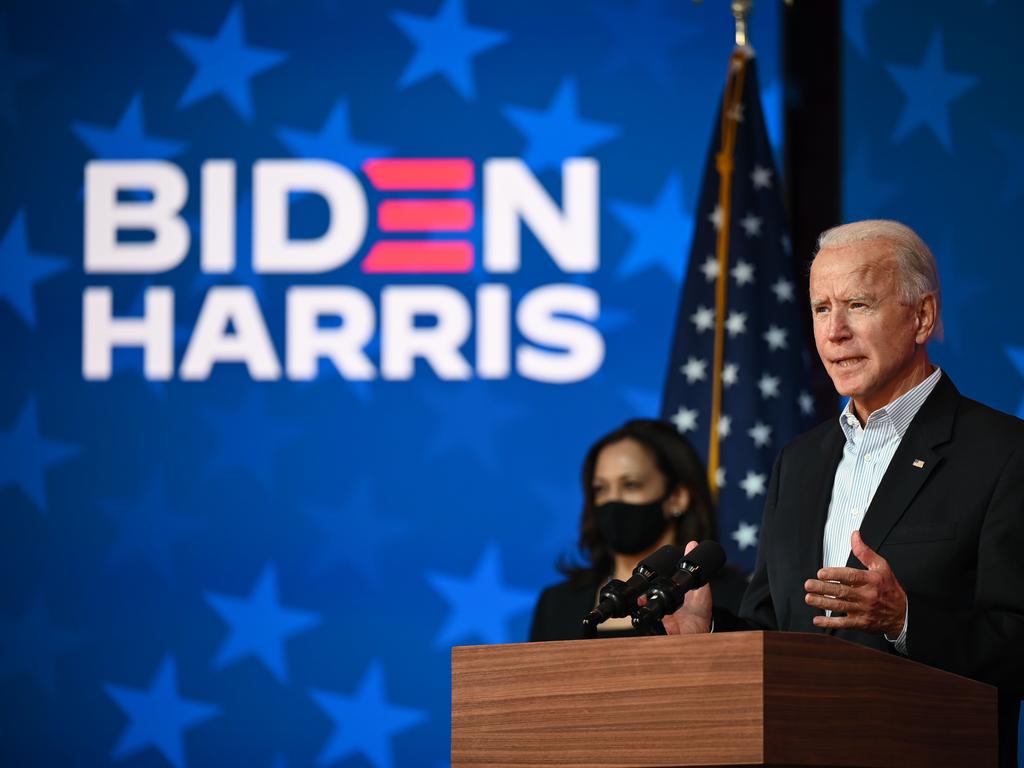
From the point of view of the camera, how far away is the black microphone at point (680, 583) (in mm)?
2115

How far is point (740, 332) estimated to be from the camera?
484 centimetres

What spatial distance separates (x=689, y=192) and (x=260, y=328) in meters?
1.64

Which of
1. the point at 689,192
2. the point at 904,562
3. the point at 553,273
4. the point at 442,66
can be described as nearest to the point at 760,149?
the point at 689,192

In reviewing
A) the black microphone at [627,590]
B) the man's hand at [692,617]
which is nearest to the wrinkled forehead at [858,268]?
the man's hand at [692,617]

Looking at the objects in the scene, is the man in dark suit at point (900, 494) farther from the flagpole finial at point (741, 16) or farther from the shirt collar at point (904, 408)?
the flagpole finial at point (741, 16)

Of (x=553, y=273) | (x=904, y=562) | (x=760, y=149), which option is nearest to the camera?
(x=904, y=562)

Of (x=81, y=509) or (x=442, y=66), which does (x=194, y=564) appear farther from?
(x=442, y=66)

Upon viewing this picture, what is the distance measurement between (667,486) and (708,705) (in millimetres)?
2587

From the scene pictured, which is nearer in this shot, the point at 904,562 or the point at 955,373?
the point at 904,562

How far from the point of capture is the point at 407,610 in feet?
17.1

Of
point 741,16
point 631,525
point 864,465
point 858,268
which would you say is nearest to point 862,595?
point 864,465

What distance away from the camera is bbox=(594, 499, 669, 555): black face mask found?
4.31 m

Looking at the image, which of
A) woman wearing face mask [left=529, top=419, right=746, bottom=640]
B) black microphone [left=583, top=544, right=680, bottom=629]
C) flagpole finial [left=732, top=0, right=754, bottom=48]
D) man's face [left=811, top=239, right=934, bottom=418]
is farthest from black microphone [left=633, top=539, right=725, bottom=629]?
flagpole finial [left=732, top=0, right=754, bottom=48]

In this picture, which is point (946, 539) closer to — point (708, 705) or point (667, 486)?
point (708, 705)
